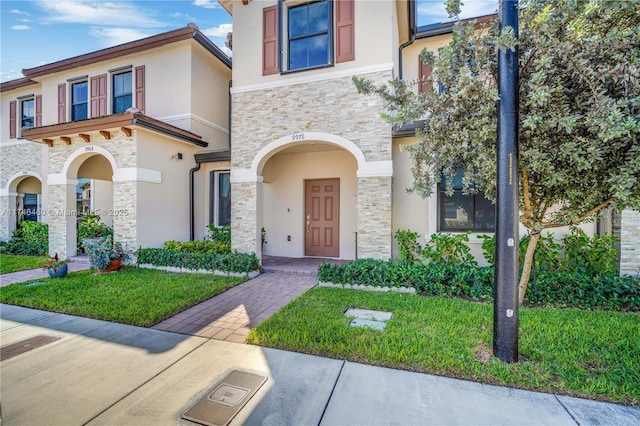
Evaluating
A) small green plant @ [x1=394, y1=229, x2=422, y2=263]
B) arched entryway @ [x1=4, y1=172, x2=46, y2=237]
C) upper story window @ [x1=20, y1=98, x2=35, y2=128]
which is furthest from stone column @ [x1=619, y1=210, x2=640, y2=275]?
upper story window @ [x1=20, y1=98, x2=35, y2=128]

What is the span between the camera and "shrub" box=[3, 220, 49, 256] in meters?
10.6

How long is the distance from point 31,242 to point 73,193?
12.3 feet

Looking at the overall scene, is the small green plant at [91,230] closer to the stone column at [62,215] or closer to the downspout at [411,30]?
the stone column at [62,215]

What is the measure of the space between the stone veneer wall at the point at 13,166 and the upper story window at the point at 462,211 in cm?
1571

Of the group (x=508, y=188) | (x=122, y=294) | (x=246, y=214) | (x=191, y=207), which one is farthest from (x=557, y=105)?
(x=191, y=207)

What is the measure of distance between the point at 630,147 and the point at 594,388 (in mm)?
2346

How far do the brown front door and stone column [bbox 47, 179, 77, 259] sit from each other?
7.20 meters

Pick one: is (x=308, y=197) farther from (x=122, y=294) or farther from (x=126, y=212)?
(x=122, y=294)

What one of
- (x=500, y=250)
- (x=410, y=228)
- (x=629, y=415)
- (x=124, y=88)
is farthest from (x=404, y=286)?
(x=124, y=88)

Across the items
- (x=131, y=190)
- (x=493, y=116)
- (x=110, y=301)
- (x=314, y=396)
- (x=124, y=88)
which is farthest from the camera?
(x=124, y=88)

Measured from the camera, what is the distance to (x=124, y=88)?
36.3 ft

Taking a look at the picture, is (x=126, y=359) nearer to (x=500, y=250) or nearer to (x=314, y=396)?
(x=314, y=396)

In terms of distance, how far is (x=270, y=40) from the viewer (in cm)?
802

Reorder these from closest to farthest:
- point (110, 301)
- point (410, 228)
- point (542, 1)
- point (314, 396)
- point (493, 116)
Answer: point (314, 396) → point (542, 1) → point (493, 116) → point (110, 301) → point (410, 228)
